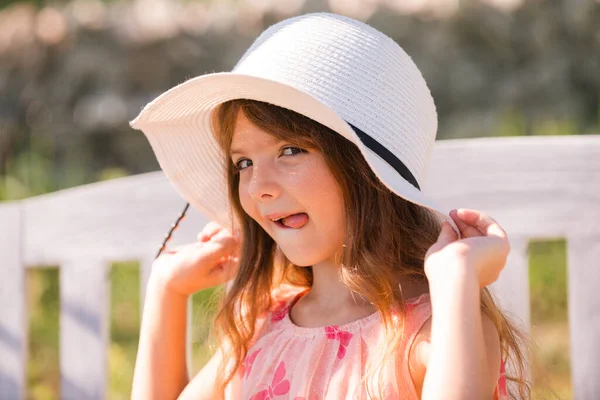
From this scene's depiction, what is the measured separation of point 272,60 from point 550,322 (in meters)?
1.64

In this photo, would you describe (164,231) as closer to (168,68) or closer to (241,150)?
(241,150)

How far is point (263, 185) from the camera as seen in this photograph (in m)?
1.51

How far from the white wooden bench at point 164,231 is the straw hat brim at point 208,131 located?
0.26m

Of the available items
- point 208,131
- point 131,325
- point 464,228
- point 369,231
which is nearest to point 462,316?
point 464,228

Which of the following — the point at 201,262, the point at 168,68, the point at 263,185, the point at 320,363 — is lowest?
the point at 320,363

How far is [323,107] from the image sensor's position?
1379 millimetres

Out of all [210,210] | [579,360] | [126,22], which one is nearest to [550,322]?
[579,360]

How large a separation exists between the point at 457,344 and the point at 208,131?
0.69 metres

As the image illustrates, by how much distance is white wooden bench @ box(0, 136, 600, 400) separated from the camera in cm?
182

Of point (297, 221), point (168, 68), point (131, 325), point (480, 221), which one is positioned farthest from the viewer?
point (168, 68)

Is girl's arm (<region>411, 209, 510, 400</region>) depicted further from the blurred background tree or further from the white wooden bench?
the blurred background tree

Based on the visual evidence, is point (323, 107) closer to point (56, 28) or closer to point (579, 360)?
point (579, 360)

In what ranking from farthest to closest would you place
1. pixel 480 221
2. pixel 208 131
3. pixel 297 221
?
1. pixel 208 131
2. pixel 297 221
3. pixel 480 221

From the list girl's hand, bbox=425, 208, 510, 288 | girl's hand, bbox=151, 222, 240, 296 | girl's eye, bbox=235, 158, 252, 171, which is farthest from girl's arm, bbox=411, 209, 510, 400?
girl's hand, bbox=151, 222, 240, 296
